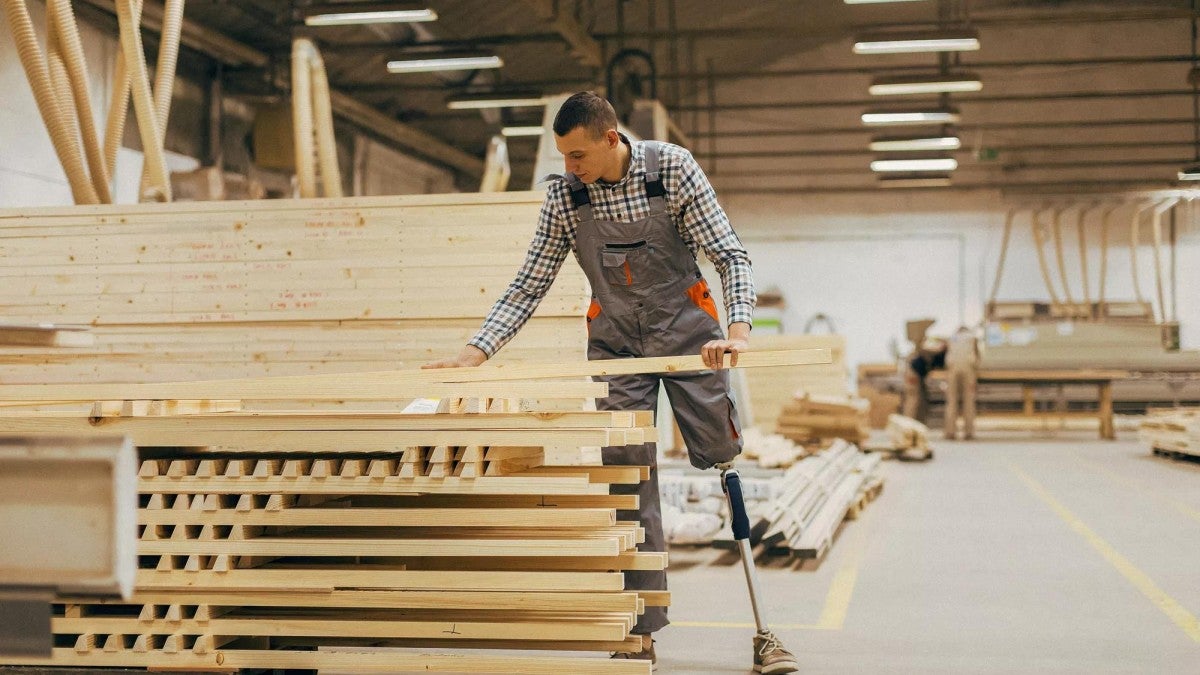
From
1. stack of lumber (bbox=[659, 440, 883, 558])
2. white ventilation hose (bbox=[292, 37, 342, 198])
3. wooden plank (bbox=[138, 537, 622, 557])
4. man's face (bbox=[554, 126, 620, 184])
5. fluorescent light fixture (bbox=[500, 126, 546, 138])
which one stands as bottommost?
stack of lumber (bbox=[659, 440, 883, 558])

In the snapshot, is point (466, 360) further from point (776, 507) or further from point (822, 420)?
point (822, 420)

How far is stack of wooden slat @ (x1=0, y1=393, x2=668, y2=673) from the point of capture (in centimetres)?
337

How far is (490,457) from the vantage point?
11.2 ft

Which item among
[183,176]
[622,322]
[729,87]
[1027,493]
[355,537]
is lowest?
[1027,493]

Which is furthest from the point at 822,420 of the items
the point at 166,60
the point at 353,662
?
the point at 353,662

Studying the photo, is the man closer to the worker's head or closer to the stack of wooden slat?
the worker's head

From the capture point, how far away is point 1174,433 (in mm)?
12383

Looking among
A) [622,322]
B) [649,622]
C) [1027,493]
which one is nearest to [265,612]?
[649,622]

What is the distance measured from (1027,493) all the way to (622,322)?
702 cm

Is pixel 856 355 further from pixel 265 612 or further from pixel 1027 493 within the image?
pixel 265 612

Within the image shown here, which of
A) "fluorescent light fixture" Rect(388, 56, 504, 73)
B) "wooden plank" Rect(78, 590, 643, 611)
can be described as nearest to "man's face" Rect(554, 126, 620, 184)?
"wooden plank" Rect(78, 590, 643, 611)

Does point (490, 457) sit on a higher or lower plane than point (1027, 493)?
higher

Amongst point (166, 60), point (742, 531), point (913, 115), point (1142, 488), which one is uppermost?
point (913, 115)

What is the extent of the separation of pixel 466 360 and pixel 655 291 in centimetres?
70
